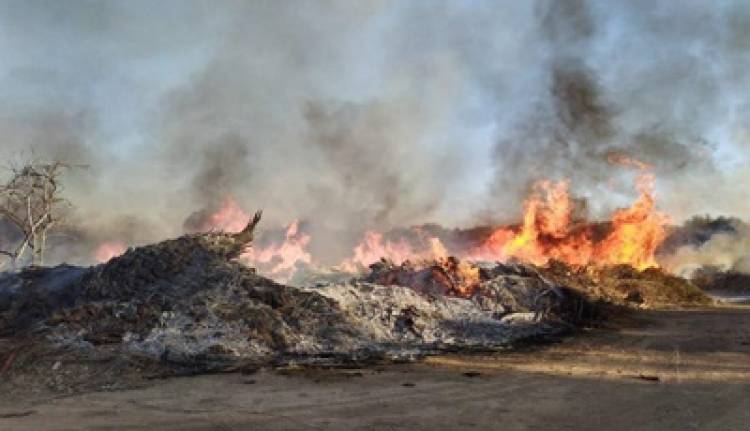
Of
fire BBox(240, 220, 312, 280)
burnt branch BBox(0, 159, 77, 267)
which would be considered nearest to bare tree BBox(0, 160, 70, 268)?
burnt branch BBox(0, 159, 77, 267)

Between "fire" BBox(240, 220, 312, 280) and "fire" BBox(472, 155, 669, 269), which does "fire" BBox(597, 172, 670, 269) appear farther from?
"fire" BBox(240, 220, 312, 280)

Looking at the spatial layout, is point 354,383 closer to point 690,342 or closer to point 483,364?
point 483,364

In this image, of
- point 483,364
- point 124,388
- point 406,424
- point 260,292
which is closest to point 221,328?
point 260,292

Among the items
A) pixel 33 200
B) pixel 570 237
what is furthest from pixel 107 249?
pixel 570 237

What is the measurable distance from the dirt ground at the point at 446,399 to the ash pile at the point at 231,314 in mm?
1620

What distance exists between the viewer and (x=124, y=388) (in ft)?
36.3

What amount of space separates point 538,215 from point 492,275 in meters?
15.3

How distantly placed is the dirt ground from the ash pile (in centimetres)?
162

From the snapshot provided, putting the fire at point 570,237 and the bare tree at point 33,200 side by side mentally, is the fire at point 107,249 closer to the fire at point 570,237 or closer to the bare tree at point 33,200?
the bare tree at point 33,200

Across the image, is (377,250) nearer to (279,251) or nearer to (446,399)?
(279,251)

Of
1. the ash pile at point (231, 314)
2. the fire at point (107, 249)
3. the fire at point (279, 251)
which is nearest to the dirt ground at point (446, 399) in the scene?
the ash pile at point (231, 314)

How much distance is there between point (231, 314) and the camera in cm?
1479

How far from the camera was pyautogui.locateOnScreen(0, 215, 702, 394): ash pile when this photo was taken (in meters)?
13.2

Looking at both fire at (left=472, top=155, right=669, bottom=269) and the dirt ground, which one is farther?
fire at (left=472, top=155, right=669, bottom=269)
